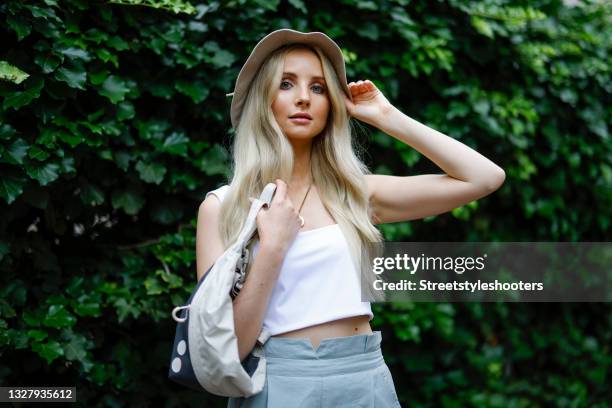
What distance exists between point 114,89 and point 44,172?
0.40 meters

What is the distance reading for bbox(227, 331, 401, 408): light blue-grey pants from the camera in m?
1.99

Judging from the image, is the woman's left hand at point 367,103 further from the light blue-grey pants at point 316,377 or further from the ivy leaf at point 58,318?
the ivy leaf at point 58,318

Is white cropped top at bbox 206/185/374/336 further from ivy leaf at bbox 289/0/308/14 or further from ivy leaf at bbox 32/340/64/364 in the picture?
ivy leaf at bbox 289/0/308/14

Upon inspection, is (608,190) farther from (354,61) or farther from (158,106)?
(158,106)

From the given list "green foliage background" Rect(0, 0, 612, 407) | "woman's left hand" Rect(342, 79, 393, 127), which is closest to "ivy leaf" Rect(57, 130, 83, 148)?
"green foliage background" Rect(0, 0, 612, 407)

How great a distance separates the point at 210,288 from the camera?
191cm

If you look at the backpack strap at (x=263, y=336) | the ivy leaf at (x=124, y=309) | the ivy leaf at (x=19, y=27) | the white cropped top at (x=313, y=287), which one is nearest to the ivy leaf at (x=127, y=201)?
the ivy leaf at (x=124, y=309)

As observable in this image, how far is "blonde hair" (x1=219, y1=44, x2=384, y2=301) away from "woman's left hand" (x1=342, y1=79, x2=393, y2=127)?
44 mm

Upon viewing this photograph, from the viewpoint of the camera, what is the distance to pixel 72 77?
250cm

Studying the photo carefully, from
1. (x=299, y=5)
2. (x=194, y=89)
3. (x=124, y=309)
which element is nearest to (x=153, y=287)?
(x=124, y=309)

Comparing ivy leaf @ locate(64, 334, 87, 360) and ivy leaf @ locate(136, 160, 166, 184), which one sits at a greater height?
ivy leaf @ locate(136, 160, 166, 184)

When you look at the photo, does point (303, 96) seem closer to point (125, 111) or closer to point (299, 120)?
point (299, 120)

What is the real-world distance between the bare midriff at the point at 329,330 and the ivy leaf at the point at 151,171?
975 mm

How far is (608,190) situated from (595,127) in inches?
16.8
